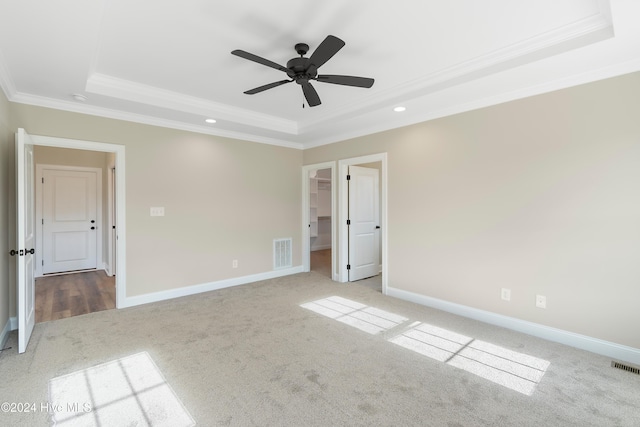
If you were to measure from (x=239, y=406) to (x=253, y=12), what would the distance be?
269 centimetres

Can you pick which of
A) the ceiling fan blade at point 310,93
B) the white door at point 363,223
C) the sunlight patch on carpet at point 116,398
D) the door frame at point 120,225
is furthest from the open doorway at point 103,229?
the white door at point 363,223

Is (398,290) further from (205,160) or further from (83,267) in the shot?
(83,267)

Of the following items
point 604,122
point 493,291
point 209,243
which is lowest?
point 493,291

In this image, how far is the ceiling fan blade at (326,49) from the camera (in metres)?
1.95

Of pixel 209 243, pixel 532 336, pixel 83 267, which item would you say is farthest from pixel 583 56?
pixel 83 267

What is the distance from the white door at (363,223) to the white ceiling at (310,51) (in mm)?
1563

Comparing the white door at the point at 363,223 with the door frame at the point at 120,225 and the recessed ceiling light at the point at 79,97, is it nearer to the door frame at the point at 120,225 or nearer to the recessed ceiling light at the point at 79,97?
the door frame at the point at 120,225

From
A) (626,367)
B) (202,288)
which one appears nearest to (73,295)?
(202,288)

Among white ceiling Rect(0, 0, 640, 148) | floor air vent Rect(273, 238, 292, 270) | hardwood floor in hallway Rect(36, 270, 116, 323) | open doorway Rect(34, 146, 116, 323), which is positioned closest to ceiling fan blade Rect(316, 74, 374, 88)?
white ceiling Rect(0, 0, 640, 148)

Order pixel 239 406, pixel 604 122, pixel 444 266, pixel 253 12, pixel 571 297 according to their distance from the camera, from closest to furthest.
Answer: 1. pixel 239 406
2. pixel 253 12
3. pixel 604 122
4. pixel 571 297
5. pixel 444 266

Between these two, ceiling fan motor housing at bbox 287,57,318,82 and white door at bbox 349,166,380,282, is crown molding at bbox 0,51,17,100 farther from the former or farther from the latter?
white door at bbox 349,166,380,282

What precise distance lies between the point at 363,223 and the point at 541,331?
2.91 metres

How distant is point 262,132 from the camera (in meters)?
4.87

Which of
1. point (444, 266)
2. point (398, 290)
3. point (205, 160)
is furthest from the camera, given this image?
point (205, 160)
